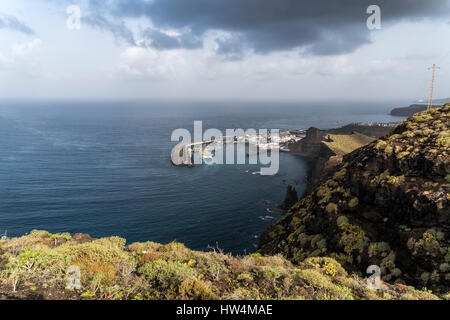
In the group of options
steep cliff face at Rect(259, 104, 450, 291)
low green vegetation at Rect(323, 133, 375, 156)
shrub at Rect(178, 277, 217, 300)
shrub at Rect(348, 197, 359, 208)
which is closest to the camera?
shrub at Rect(178, 277, 217, 300)

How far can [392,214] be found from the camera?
56.1ft

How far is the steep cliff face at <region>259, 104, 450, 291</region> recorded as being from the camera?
13.9 meters

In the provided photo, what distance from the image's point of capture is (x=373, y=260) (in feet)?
50.2

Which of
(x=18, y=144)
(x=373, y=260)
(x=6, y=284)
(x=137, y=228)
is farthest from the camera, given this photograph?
(x=18, y=144)

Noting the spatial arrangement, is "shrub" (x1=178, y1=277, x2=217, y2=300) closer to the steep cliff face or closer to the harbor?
the steep cliff face

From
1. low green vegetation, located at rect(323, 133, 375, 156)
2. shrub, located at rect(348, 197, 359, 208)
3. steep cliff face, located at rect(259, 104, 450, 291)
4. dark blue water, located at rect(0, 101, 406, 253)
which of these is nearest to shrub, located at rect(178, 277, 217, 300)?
steep cliff face, located at rect(259, 104, 450, 291)

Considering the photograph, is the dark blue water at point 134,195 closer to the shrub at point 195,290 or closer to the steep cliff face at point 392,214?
the steep cliff face at point 392,214

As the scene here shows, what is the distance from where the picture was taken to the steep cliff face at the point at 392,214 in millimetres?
13945

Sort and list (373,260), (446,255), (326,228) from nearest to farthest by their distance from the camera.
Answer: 1. (446,255)
2. (373,260)
3. (326,228)

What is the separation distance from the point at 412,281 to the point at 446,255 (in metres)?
2.20
